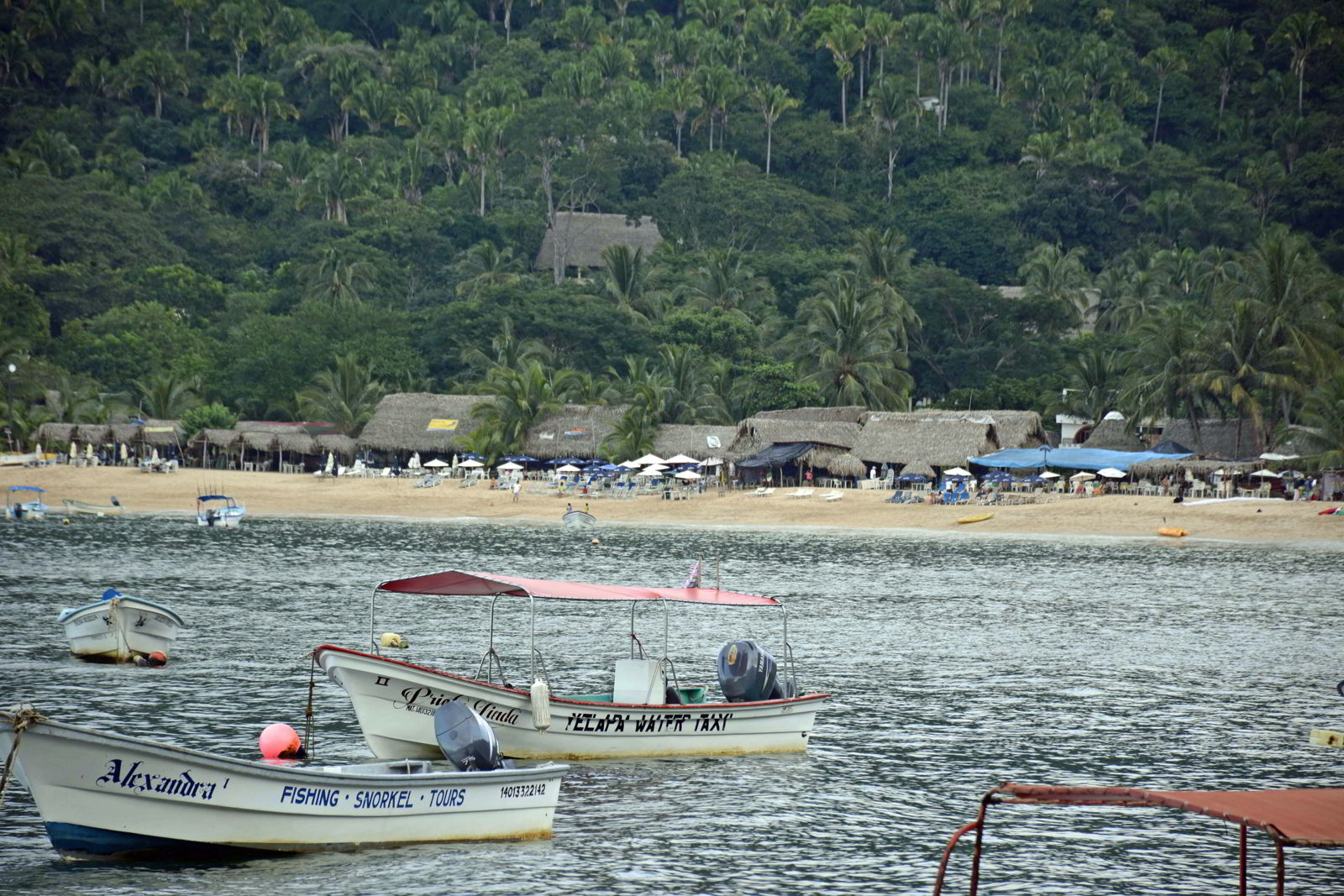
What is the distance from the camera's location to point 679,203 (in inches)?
4247

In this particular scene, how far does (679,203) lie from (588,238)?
661 cm

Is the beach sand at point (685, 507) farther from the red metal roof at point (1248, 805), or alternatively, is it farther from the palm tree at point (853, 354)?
the red metal roof at point (1248, 805)

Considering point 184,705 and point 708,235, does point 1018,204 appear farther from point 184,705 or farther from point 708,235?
point 184,705

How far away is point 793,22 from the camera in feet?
441

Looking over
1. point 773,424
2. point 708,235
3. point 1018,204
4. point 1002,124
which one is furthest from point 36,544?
point 1002,124

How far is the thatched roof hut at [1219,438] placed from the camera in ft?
214

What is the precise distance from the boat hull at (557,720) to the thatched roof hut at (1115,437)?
51238 mm

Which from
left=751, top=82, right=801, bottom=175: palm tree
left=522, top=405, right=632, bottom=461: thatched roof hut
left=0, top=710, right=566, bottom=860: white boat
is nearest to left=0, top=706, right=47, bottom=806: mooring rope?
left=0, top=710, right=566, bottom=860: white boat

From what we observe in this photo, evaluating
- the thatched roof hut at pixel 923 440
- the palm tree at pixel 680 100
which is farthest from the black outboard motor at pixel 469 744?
the palm tree at pixel 680 100

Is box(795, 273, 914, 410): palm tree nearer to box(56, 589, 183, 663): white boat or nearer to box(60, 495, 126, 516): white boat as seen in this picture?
box(60, 495, 126, 516): white boat

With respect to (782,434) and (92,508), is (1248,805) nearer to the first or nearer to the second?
(782,434)

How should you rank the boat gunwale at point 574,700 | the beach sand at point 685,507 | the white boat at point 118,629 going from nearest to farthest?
the boat gunwale at point 574,700 → the white boat at point 118,629 → the beach sand at point 685,507

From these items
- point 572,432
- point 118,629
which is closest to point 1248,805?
point 118,629

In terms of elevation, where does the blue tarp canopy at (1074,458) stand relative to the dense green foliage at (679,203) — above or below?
below
